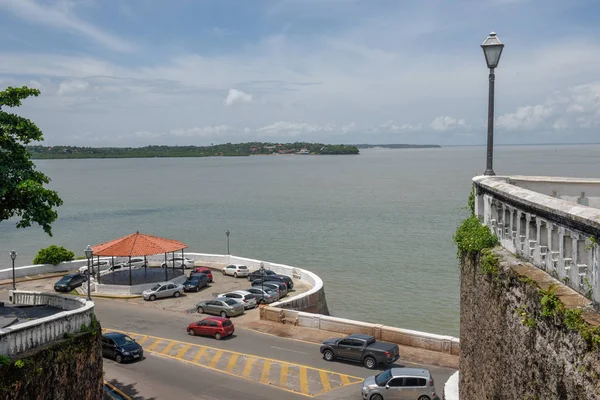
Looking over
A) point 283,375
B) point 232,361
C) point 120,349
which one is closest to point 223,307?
point 232,361

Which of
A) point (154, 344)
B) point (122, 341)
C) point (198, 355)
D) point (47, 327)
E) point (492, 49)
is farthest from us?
point (154, 344)

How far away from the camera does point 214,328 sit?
26.3 m

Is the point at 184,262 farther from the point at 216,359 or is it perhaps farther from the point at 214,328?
the point at 216,359

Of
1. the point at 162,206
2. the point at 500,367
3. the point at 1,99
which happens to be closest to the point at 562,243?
the point at 500,367

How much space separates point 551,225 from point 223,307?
2507cm

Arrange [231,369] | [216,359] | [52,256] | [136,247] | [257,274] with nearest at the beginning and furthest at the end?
[231,369], [216,359], [136,247], [257,274], [52,256]

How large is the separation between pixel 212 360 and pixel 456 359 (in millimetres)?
10374

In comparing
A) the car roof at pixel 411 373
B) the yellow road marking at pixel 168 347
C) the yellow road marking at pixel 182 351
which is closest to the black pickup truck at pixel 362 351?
the car roof at pixel 411 373

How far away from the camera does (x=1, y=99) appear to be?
14391 mm

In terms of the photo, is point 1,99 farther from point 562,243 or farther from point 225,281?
point 225,281

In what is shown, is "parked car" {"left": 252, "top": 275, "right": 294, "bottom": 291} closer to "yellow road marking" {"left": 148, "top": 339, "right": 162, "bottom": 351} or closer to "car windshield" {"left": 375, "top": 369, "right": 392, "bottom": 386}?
"yellow road marking" {"left": 148, "top": 339, "right": 162, "bottom": 351}

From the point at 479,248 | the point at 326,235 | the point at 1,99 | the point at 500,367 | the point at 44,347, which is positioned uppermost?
the point at 1,99

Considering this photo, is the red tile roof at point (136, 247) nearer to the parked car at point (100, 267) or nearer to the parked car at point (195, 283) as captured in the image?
the parked car at point (195, 283)

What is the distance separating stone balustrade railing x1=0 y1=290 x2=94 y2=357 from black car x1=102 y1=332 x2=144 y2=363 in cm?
697
